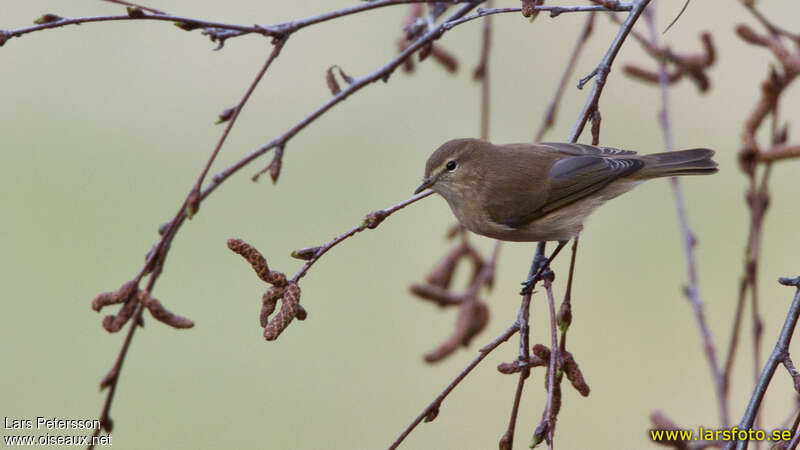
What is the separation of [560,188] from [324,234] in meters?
3.36

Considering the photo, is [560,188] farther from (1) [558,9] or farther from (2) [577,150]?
(1) [558,9]

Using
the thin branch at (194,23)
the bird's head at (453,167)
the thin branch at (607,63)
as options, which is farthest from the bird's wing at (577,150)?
the thin branch at (194,23)

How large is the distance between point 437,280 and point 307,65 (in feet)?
16.1

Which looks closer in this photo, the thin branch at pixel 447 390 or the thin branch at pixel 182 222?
the thin branch at pixel 447 390

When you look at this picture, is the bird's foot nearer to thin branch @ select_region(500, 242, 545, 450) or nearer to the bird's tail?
thin branch @ select_region(500, 242, 545, 450)

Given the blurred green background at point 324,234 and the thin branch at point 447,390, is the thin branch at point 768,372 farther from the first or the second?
the blurred green background at point 324,234

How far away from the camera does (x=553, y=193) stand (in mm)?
3445

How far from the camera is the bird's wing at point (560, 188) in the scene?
11.1ft

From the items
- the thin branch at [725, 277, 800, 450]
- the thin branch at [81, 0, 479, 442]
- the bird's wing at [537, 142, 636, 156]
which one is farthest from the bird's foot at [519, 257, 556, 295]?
the bird's wing at [537, 142, 636, 156]

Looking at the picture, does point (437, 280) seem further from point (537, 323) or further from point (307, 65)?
point (307, 65)

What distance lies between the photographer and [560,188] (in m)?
3.46

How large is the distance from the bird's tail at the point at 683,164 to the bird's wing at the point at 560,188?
0.06 metres

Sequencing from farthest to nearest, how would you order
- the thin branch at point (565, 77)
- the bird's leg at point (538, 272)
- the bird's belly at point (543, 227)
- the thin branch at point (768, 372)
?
the bird's belly at point (543, 227) < the thin branch at point (565, 77) < the bird's leg at point (538, 272) < the thin branch at point (768, 372)

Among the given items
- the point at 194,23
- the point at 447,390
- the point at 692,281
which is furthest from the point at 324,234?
the point at 447,390
